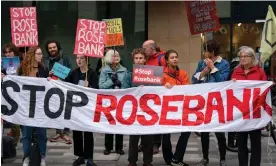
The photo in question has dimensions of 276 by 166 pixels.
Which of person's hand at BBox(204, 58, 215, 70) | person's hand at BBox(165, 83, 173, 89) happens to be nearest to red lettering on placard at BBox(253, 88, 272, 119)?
person's hand at BBox(204, 58, 215, 70)

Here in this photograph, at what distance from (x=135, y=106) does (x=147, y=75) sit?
479mm

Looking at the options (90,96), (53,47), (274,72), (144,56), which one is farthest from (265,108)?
(274,72)

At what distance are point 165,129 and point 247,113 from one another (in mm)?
1147

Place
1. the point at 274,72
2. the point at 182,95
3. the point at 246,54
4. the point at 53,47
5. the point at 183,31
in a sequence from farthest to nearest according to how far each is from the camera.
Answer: the point at 274,72
the point at 183,31
the point at 53,47
the point at 182,95
the point at 246,54

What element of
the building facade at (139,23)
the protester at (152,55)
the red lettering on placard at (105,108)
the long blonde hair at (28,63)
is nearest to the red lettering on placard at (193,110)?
the red lettering on placard at (105,108)

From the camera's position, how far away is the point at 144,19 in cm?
1367

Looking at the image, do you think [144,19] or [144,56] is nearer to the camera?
[144,56]

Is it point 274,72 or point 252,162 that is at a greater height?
point 274,72

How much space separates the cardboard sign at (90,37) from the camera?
7.44 meters

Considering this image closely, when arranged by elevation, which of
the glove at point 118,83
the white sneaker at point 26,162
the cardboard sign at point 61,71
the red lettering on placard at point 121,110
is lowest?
the white sneaker at point 26,162

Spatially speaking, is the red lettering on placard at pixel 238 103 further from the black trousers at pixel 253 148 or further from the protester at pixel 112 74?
the protester at pixel 112 74

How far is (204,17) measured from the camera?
880 centimetres

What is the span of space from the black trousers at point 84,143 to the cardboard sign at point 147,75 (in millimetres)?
1051

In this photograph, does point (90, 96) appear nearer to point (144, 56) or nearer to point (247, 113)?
point (144, 56)
